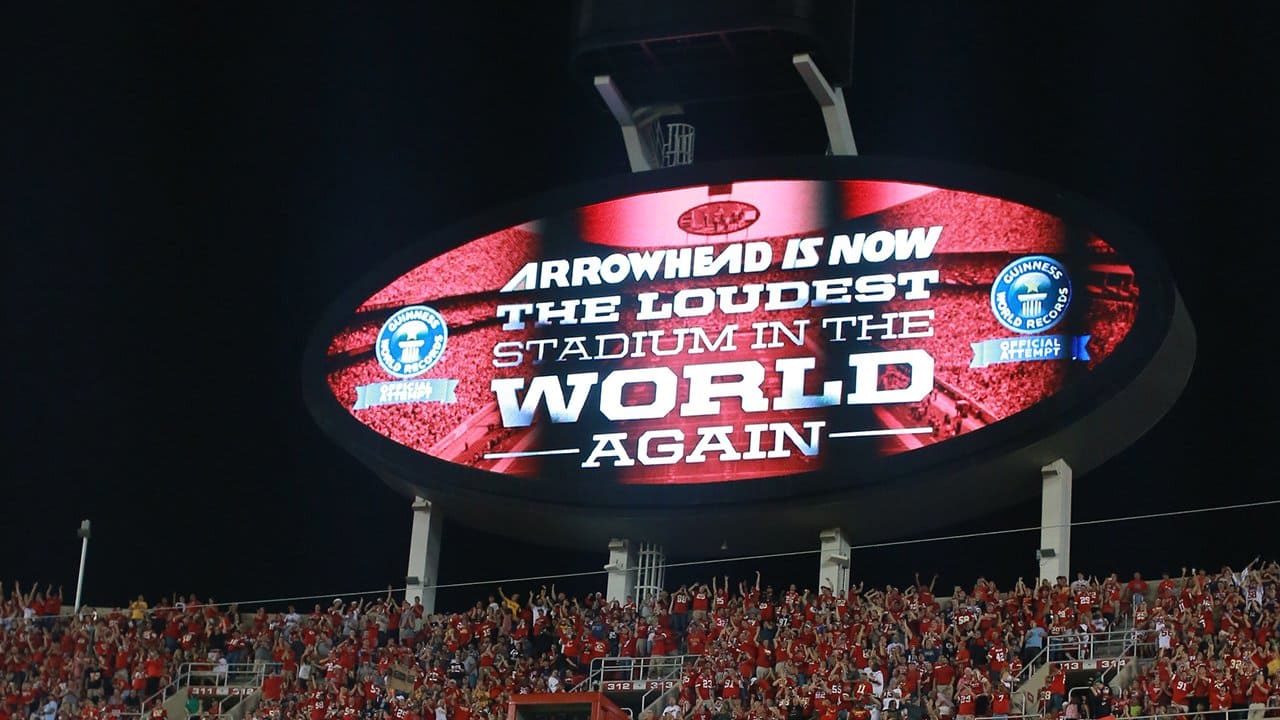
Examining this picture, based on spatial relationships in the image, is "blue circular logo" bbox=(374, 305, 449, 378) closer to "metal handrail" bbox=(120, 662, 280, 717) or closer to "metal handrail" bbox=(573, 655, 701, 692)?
"metal handrail" bbox=(120, 662, 280, 717)

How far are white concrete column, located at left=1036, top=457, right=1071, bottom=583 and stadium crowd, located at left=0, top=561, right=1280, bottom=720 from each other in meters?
0.36

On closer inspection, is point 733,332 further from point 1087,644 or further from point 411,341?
point 1087,644

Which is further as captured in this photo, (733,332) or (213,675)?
(213,675)

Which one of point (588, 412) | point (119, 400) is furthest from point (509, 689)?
point (119, 400)

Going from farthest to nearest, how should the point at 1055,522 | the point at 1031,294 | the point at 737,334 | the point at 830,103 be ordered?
the point at 830,103
the point at 737,334
the point at 1031,294
the point at 1055,522

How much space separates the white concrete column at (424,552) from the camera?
34031 mm

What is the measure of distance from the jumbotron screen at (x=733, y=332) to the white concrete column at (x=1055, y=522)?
1.04 meters

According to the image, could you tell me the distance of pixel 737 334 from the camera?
Answer: 1286 inches

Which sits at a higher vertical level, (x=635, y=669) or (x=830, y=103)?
(x=830, y=103)

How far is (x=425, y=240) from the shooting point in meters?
35.5

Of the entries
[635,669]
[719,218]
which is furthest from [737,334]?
[635,669]

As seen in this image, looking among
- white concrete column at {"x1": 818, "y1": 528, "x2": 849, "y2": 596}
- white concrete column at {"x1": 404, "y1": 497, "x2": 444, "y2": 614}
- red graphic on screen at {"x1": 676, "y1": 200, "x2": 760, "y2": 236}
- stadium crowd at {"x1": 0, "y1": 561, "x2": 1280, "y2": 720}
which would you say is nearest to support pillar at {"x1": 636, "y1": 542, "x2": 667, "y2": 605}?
stadium crowd at {"x1": 0, "y1": 561, "x2": 1280, "y2": 720}

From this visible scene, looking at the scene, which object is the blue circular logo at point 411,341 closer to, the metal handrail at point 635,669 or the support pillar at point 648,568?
the support pillar at point 648,568

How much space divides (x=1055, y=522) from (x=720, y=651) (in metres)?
4.60
